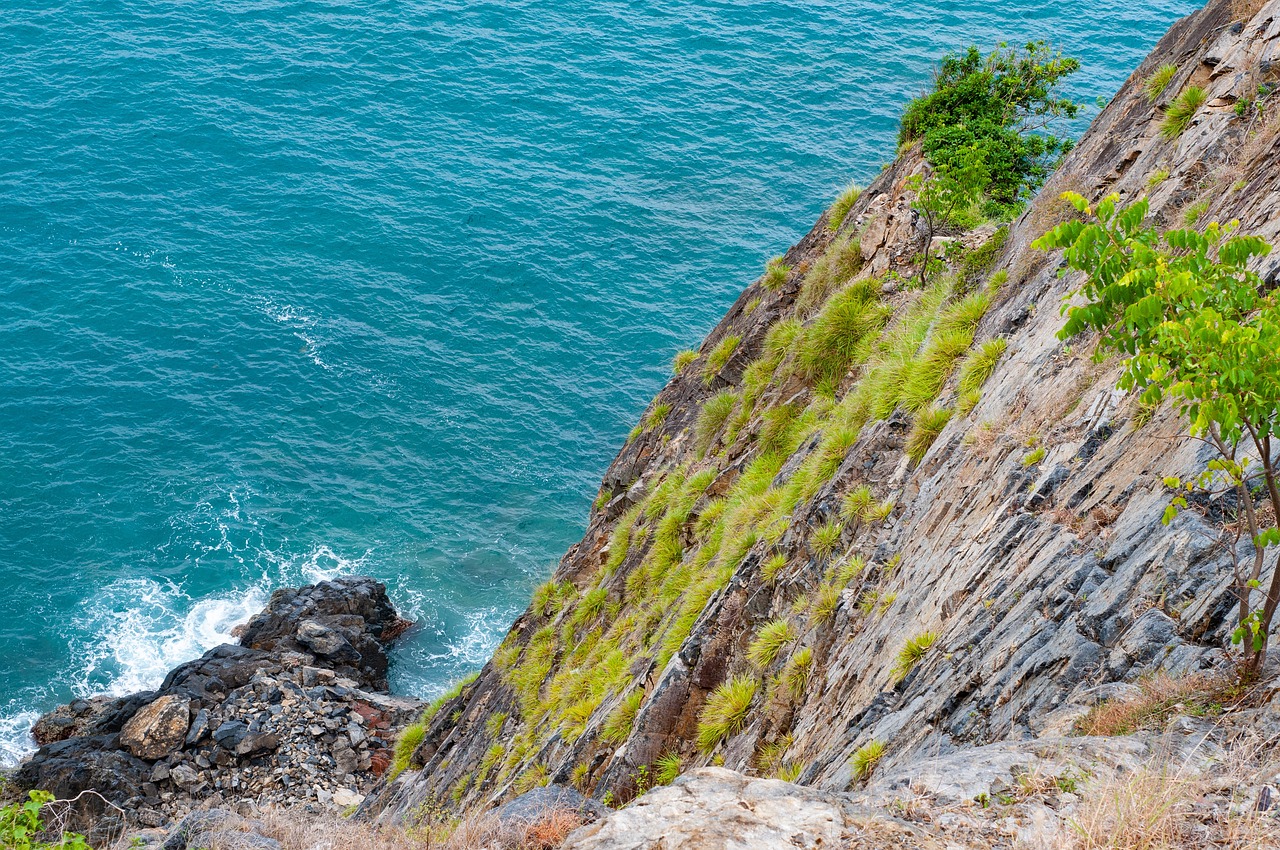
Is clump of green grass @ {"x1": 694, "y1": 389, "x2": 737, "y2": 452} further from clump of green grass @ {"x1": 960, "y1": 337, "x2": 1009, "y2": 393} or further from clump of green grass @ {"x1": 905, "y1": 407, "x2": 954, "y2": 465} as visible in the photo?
clump of green grass @ {"x1": 960, "y1": 337, "x2": 1009, "y2": 393}

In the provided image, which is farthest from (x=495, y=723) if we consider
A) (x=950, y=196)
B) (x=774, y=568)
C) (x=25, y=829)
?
(x=950, y=196)

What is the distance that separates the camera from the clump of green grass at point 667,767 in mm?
15594

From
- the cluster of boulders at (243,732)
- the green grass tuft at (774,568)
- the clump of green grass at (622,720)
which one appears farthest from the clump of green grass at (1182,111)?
the cluster of boulders at (243,732)

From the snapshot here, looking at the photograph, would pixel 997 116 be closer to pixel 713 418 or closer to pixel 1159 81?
pixel 1159 81

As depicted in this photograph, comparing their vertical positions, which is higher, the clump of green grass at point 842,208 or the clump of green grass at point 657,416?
the clump of green grass at point 842,208

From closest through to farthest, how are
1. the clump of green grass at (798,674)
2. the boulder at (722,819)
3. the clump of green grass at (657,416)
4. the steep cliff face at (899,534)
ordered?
the boulder at (722,819) → the steep cliff face at (899,534) → the clump of green grass at (798,674) → the clump of green grass at (657,416)

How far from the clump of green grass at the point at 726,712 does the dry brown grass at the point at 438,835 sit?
9.67ft

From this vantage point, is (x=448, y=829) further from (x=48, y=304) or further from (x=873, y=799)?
(x=48, y=304)

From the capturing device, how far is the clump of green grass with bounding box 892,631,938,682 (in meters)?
11.8

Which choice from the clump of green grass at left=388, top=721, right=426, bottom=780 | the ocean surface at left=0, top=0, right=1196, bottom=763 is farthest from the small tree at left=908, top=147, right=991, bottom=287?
the ocean surface at left=0, top=0, right=1196, bottom=763

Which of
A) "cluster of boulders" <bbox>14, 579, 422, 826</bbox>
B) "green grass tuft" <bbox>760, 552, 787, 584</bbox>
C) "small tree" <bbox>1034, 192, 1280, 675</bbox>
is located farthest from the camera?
"cluster of boulders" <bbox>14, 579, 422, 826</bbox>

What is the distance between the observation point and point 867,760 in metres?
11.0

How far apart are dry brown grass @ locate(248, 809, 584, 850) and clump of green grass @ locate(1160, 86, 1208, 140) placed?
49.9 feet

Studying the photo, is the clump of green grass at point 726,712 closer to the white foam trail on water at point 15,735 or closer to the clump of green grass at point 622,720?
the clump of green grass at point 622,720
